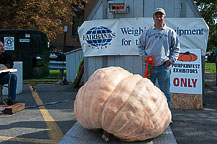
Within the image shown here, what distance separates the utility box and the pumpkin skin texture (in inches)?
404

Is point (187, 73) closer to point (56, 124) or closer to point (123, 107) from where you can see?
point (56, 124)

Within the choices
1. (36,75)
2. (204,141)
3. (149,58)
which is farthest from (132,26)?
(36,75)

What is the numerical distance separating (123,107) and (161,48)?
5.90 feet

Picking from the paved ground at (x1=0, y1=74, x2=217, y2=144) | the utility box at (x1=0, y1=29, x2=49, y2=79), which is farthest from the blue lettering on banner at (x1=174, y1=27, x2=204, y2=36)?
the utility box at (x1=0, y1=29, x2=49, y2=79)

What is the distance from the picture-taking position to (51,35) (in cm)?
1543

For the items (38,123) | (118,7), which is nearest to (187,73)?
(118,7)

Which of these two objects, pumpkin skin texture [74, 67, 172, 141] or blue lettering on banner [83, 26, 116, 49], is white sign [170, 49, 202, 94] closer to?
blue lettering on banner [83, 26, 116, 49]

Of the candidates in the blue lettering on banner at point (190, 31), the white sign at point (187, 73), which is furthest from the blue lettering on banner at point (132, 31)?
the white sign at point (187, 73)

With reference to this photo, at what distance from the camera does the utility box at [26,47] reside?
12414 millimetres

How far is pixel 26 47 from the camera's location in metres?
12.7

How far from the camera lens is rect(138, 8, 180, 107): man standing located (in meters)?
4.20

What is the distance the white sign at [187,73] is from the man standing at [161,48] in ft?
6.08

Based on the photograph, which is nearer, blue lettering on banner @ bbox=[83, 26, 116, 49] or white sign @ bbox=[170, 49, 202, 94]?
white sign @ bbox=[170, 49, 202, 94]

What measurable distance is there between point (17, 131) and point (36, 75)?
914 cm
